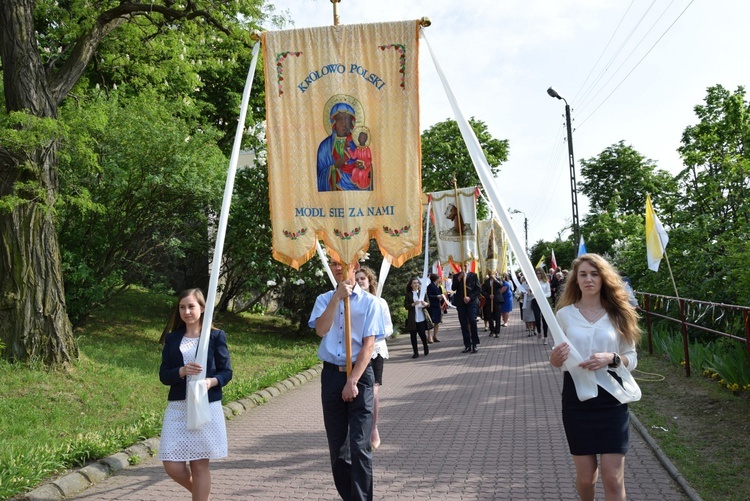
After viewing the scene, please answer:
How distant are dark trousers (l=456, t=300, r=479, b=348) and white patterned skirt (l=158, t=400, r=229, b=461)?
11900 mm

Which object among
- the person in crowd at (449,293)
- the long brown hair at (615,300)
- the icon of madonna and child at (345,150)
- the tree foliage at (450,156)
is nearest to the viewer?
the long brown hair at (615,300)

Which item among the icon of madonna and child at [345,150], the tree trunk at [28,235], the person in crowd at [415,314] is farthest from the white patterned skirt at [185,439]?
the person in crowd at [415,314]

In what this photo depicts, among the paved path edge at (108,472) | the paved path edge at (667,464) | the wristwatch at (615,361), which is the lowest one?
the paved path edge at (667,464)

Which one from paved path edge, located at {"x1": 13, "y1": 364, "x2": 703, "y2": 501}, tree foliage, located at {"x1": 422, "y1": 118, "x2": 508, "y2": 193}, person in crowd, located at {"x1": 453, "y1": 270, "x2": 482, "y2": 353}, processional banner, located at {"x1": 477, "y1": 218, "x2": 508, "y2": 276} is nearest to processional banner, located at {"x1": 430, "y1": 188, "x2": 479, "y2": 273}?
processional banner, located at {"x1": 477, "y1": 218, "x2": 508, "y2": 276}

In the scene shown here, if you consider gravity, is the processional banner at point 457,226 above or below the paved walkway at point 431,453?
above

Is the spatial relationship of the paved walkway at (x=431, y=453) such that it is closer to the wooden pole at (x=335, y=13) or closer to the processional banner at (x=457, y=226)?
the wooden pole at (x=335, y=13)

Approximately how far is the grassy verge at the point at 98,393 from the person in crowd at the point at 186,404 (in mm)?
1920

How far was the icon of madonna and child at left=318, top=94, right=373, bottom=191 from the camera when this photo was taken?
587cm

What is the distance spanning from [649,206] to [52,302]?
10488 mm

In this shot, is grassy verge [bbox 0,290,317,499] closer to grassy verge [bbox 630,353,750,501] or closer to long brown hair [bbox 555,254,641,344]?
long brown hair [bbox 555,254,641,344]

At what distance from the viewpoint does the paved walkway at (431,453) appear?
6219 mm

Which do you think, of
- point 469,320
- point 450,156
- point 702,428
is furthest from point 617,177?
point 702,428

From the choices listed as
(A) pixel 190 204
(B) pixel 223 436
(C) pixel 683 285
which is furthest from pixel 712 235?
(B) pixel 223 436

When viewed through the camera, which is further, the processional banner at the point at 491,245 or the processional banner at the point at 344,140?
the processional banner at the point at 491,245
